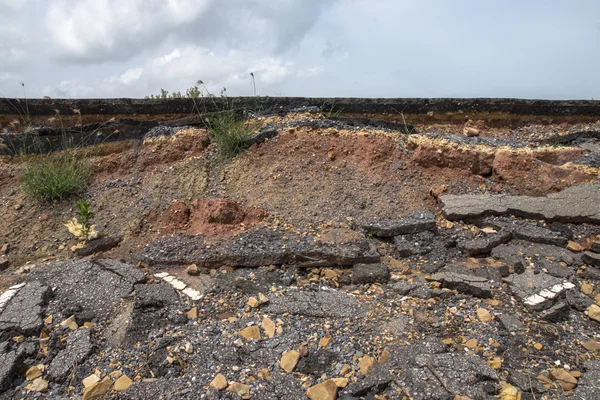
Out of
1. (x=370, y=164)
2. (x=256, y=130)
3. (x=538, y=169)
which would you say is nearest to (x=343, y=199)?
(x=370, y=164)

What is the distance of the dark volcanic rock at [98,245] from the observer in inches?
153

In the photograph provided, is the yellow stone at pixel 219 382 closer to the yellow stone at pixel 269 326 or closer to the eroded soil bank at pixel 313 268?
the eroded soil bank at pixel 313 268

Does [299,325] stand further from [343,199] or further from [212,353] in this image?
[343,199]

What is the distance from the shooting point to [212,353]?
2553mm

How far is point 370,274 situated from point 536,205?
1899mm

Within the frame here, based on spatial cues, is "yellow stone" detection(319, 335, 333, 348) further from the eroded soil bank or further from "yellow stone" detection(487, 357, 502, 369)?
"yellow stone" detection(487, 357, 502, 369)

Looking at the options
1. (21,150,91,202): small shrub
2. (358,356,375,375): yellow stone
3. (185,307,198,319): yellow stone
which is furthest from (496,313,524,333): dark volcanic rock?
(21,150,91,202): small shrub

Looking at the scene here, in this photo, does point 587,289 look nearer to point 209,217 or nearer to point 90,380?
point 209,217

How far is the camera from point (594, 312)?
292 cm

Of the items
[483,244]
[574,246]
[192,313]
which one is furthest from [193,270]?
[574,246]

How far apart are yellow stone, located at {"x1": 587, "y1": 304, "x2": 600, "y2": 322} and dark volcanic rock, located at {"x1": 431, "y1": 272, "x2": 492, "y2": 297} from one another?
0.63 m

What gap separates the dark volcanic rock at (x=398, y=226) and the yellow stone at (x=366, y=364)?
1548 mm

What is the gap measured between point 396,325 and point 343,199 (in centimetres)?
172

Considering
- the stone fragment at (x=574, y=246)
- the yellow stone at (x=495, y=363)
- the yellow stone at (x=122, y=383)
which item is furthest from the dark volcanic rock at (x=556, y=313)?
the yellow stone at (x=122, y=383)
